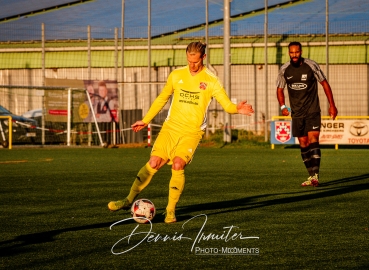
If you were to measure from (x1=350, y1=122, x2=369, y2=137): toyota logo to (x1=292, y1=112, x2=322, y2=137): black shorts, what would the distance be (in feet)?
46.9

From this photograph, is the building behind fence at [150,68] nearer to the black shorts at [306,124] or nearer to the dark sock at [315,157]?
the black shorts at [306,124]

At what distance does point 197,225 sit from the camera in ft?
25.7

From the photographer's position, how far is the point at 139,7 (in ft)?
117

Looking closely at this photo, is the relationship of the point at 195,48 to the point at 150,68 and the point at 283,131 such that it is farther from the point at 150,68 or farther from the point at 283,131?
the point at 150,68

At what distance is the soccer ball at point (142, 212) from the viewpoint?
7.96 meters

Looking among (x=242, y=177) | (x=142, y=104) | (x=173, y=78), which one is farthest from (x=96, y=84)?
(x=173, y=78)

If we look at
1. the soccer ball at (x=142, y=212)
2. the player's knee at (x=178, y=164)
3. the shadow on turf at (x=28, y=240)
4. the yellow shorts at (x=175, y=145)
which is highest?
the yellow shorts at (x=175, y=145)

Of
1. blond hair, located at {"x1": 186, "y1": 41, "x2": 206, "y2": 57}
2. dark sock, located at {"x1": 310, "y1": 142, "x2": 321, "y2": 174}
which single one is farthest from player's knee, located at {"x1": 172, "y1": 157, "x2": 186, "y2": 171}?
dark sock, located at {"x1": 310, "y1": 142, "x2": 321, "y2": 174}

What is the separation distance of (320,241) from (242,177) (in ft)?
24.5

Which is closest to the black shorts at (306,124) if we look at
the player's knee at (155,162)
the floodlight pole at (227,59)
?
the player's knee at (155,162)

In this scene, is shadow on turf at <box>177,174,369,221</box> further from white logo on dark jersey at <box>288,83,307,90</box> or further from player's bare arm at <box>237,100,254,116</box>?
white logo on dark jersey at <box>288,83,307,90</box>

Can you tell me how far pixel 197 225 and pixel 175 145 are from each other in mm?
1063

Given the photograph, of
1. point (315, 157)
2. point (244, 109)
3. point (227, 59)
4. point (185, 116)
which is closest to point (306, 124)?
point (315, 157)

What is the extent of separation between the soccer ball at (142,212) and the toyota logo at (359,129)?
19692 mm
